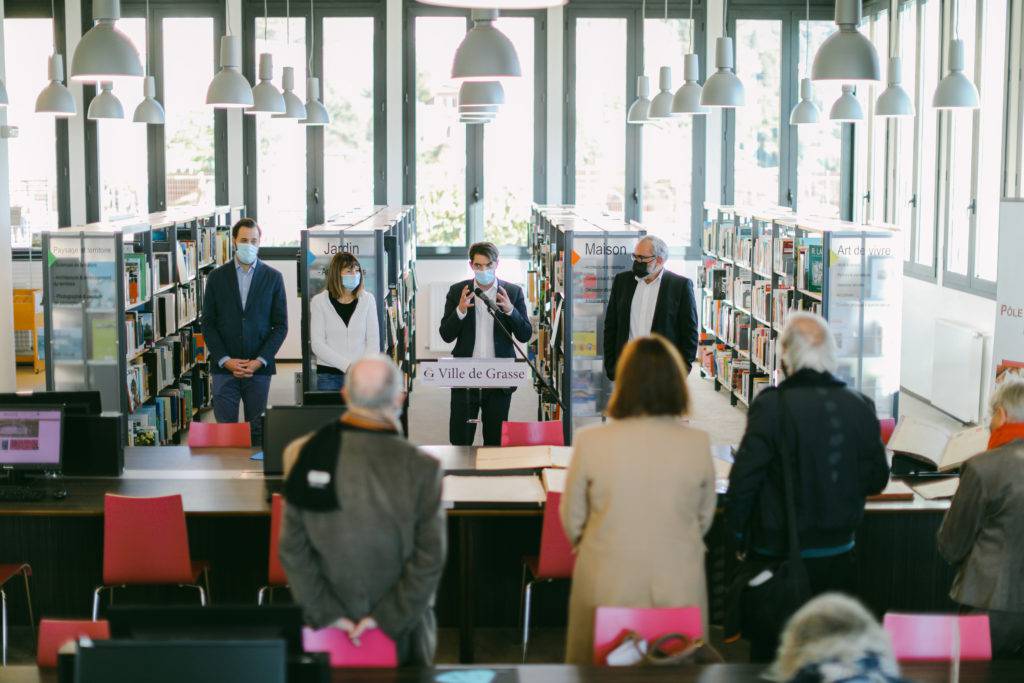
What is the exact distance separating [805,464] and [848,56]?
9.22 ft

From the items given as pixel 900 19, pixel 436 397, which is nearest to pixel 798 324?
pixel 436 397

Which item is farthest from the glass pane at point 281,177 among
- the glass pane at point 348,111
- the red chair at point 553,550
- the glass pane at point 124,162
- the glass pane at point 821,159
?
the red chair at point 553,550

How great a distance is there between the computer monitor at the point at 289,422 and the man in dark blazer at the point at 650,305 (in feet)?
7.57

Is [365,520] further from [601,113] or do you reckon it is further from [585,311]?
[601,113]

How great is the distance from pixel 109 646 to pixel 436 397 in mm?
10119

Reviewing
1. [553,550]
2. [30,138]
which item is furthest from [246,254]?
[30,138]

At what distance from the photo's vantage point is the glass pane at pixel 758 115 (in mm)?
14922

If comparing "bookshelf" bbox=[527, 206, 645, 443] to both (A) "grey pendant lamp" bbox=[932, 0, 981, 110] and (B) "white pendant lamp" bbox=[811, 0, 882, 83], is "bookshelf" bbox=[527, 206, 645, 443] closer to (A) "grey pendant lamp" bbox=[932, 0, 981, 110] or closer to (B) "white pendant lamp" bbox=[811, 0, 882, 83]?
(B) "white pendant lamp" bbox=[811, 0, 882, 83]

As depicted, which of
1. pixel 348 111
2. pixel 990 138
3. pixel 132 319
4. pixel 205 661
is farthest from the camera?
pixel 348 111

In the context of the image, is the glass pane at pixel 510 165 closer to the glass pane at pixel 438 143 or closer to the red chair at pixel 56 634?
the glass pane at pixel 438 143

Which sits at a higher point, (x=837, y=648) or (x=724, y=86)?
(x=724, y=86)

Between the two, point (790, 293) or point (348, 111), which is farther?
point (348, 111)

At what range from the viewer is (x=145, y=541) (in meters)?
5.03

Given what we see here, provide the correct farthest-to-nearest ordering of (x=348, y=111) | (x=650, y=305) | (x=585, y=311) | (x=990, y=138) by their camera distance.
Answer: (x=348, y=111) < (x=990, y=138) < (x=585, y=311) < (x=650, y=305)
